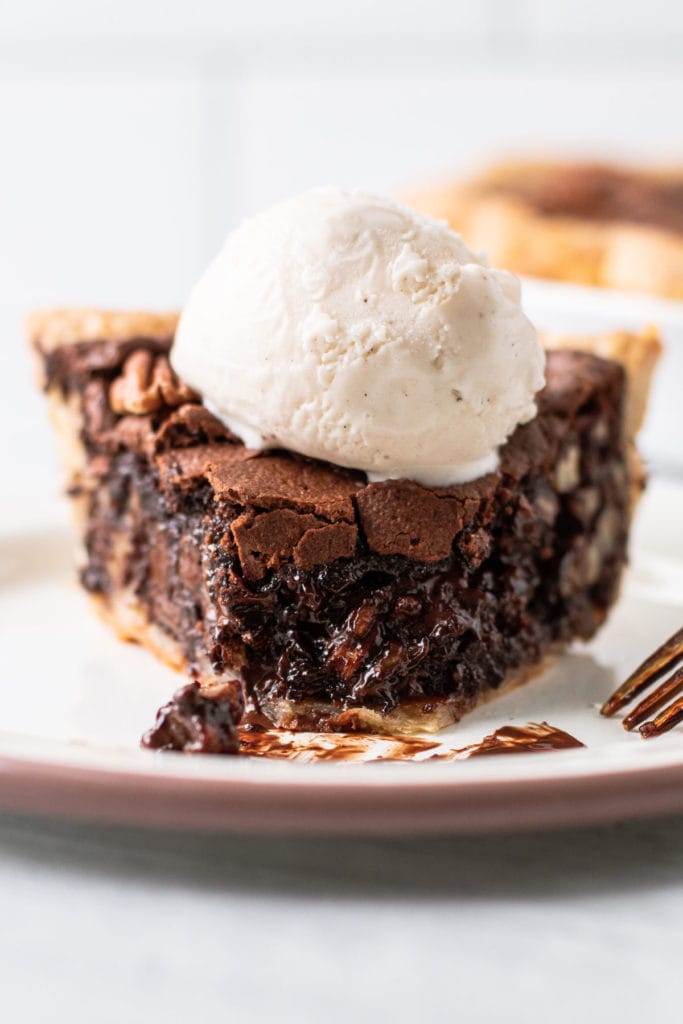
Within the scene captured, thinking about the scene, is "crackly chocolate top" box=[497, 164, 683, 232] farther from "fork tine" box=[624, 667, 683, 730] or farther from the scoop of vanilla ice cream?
"fork tine" box=[624, 667, 683, 730]

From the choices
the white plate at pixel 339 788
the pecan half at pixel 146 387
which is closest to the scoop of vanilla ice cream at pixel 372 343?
the pecan half at pixel 146 387

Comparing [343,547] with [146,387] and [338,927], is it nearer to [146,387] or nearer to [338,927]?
[146,387]

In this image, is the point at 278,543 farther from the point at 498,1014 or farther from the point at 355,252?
the point at 498,1014

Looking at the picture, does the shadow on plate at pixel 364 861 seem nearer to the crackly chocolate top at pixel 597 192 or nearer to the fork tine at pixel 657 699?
the fork tine at pixel 657 699

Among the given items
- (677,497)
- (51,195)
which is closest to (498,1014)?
(677,497)

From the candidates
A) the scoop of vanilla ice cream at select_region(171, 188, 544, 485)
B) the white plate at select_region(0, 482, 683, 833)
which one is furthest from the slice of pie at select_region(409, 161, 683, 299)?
the white plate at select_region(0, 482, 683, 833)

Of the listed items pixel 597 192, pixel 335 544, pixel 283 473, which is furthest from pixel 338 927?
pixel 597 192
